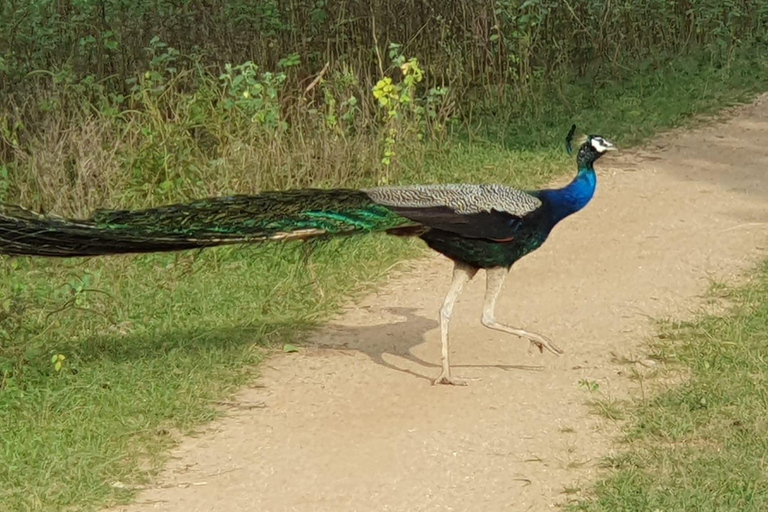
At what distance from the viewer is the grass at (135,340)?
195 inches

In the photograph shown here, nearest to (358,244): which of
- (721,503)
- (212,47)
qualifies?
(212,47)

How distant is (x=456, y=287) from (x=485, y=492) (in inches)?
47.8

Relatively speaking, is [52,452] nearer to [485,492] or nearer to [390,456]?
[390,456]

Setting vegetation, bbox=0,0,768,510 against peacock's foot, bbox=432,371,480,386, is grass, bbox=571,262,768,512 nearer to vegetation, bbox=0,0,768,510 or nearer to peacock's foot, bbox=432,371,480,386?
peacock's foot, bbox=432,371,480,386

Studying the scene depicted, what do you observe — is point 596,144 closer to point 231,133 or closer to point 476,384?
point 476,384

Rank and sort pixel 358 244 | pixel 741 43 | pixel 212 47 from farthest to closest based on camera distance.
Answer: pixel 741 43
pixel 212 47
pixel 358 244

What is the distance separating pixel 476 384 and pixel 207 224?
135 cm

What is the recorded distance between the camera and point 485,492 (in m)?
4.70

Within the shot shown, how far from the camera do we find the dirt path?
4.76 metres

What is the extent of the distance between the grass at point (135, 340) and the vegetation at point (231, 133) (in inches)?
0.5

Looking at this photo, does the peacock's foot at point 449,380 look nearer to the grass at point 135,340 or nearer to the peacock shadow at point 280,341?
the peacock shadow at point 280,341

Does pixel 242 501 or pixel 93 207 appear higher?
pixel 93 207

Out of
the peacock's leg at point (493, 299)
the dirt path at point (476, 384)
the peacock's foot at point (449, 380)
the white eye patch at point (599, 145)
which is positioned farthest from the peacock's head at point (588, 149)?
the peacock's foot at point (449, 380)

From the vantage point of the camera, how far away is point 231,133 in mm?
8289
